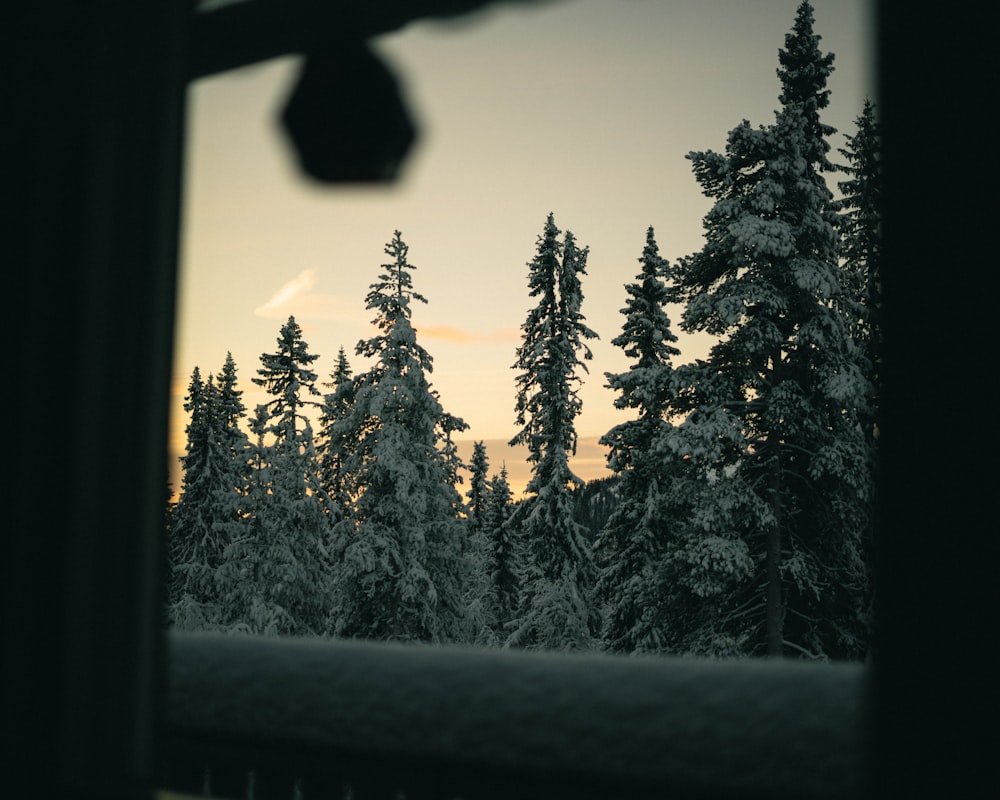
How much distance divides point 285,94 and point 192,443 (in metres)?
36.8

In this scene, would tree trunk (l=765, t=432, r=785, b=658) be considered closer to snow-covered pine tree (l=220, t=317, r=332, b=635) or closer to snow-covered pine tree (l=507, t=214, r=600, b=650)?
snow-covered pine tree (l=507, t=214, r=600, b=650)

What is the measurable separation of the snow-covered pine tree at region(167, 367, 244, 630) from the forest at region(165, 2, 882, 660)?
0.21 metres

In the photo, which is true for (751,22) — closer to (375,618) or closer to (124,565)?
(375,618)

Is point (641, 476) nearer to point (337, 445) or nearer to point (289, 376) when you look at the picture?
point (337, 445)

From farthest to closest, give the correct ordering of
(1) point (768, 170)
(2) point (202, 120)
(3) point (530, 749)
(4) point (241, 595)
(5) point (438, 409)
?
1. (4) point (241, 595)
2. (5) point (438, 409)
3. (1) point (768, 170)
4. (2) point (202, 120)
5. (3) point (530, 749)

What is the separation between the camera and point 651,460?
60.0ft

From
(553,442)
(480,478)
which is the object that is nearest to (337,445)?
(553,442)

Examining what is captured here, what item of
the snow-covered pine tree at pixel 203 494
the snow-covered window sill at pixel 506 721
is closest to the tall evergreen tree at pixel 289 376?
the snow-covered pine tree at pixel 203 494

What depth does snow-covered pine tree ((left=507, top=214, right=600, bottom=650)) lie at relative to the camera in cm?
2444

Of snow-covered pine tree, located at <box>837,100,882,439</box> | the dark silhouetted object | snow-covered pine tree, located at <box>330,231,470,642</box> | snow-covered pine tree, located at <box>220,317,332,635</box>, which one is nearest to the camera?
the dark silhouetted object

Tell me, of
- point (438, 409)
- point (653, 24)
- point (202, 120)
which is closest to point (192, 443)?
point (438, 409)

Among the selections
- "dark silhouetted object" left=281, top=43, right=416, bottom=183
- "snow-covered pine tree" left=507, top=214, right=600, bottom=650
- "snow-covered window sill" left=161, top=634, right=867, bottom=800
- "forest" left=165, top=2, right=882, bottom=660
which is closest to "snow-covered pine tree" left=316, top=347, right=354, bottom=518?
"forest" left=165, top=2, right=882, bottom=660

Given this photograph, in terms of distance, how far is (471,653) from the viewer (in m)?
2.04

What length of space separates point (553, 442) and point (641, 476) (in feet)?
13.3
